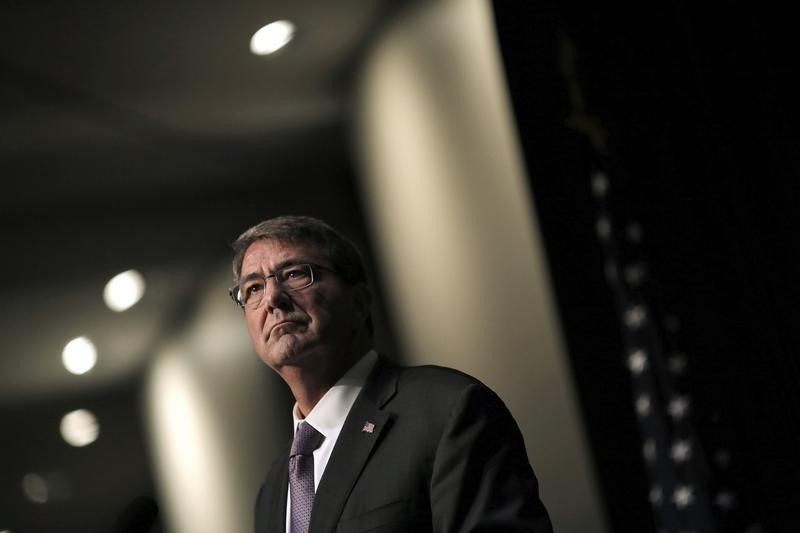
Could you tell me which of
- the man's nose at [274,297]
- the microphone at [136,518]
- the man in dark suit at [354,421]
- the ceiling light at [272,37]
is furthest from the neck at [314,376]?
the ceiling light at [272,37]

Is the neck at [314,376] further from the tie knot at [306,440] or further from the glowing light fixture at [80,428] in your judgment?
the glowing light fixture at [80,428]

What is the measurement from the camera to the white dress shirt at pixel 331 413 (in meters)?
1.96

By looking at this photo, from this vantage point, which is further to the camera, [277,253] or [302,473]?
[277,253]

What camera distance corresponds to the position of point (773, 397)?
3.32 metres

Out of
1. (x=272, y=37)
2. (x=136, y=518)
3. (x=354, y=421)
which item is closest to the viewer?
(x=136, y=518)

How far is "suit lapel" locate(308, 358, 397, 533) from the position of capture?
1.83 meters

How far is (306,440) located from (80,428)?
1.72 feet

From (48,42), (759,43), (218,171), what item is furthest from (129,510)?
(759,43)

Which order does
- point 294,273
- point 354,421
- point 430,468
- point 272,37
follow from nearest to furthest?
point 430,468
point 354,421
point 294,273
point 272,37

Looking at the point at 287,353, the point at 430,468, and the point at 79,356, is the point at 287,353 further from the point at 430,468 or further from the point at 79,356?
the point at 79,356

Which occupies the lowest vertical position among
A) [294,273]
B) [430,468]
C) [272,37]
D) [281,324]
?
[430,468]

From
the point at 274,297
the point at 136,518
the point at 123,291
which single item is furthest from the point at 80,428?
the point at 274,297

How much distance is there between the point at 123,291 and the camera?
2.20m

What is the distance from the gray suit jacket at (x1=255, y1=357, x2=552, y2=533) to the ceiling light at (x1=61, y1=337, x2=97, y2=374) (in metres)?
0.55
